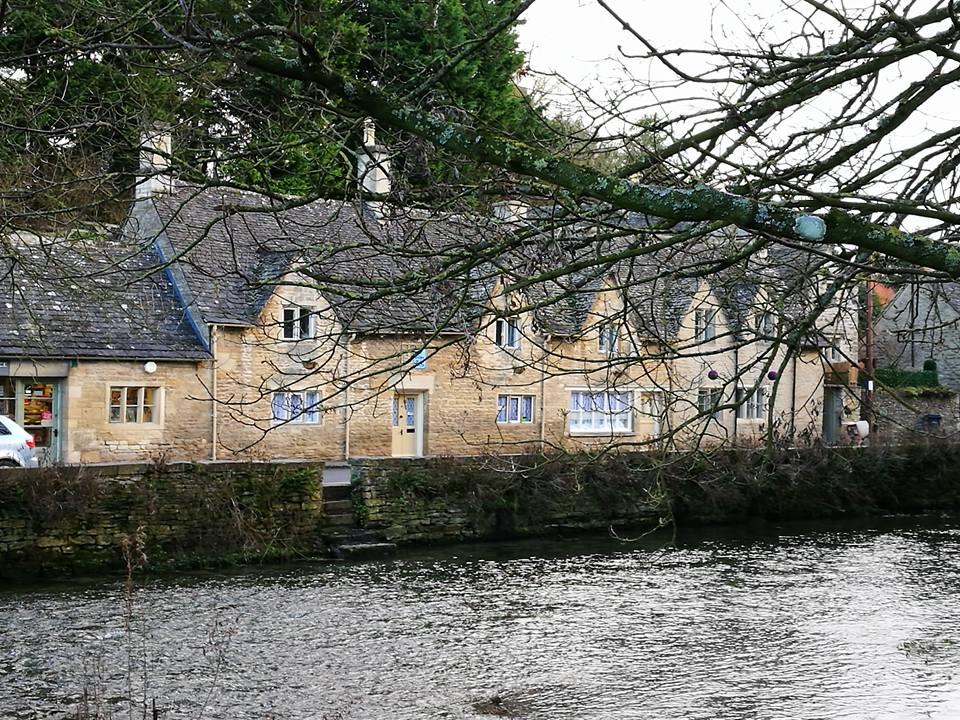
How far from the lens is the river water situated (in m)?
12.3

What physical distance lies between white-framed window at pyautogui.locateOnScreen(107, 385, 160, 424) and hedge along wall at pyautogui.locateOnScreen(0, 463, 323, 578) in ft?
18.7

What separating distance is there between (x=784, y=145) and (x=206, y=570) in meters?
15.5

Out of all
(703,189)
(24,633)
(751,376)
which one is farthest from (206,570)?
(751,376)

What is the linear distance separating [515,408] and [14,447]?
45.9 ft

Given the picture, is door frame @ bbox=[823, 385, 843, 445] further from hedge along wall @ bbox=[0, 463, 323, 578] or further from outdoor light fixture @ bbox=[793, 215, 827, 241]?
outdoor light fixture @ bbox=[793, 215, 827, 241]

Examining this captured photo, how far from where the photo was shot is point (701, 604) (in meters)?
17.8

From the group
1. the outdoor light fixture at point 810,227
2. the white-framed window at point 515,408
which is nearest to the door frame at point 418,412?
the white-framed window at point 515,408

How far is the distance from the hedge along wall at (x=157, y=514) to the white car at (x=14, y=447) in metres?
2.56

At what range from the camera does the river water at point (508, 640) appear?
40.3 ft

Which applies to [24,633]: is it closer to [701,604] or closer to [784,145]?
[701,604]

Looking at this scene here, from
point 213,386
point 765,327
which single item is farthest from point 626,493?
point 765,327

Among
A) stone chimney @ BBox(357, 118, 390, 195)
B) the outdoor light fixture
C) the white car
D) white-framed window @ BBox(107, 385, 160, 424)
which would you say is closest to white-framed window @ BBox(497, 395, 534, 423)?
white-framed window @ BBox(107, 385, 160, 424)

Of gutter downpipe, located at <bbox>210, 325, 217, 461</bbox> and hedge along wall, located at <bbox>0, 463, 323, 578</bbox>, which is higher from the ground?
gutter downpipe, located at <bbox>210, 325, 217, 461</bbox>

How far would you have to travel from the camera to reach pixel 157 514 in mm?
21109
